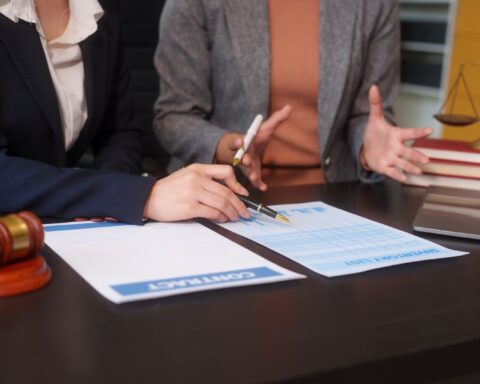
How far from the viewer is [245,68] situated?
1437 millimetres

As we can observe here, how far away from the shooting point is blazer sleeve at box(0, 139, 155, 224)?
2.90 ft

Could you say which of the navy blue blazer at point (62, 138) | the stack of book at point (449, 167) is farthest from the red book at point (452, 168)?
the navy blue blazer at point (62, 138)

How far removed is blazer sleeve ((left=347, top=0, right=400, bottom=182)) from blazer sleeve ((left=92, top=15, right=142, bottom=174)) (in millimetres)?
499

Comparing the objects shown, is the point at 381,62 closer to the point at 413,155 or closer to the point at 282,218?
the point at 413,155

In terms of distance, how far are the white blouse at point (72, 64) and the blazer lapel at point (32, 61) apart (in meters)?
0.02

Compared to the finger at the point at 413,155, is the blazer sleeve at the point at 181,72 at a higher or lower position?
higher

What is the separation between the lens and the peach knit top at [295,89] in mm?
1486

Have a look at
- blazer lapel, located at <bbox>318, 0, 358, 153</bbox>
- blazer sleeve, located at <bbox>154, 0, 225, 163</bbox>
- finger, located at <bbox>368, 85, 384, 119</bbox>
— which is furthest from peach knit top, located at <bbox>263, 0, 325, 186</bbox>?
finger, located at <bbox>368, 85, 384, 119</bbox>

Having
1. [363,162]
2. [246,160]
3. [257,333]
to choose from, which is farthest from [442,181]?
[257,333]

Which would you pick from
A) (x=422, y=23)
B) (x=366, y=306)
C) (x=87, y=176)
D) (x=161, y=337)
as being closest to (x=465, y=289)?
(x=366, y=306)

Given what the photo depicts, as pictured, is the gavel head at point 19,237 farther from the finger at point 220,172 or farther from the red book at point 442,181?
the red book at point 442,181

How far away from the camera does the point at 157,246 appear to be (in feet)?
2.55

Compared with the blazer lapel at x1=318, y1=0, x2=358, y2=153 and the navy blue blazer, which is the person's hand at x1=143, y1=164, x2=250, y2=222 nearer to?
the navy blue blazer

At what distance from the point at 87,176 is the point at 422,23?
196cm
